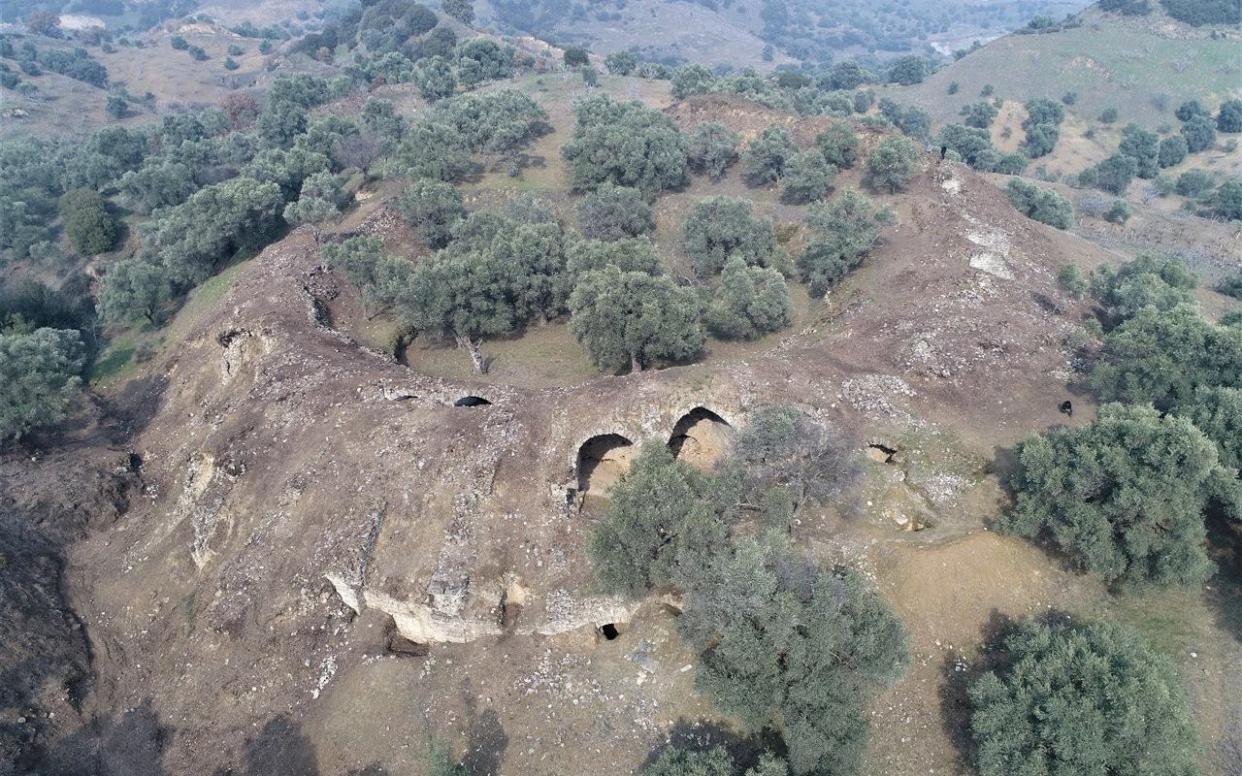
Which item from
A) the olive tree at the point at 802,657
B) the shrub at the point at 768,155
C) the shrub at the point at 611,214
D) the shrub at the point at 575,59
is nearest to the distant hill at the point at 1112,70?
the shrub at the point at 575,59

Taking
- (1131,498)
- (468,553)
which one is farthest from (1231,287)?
(468,553)

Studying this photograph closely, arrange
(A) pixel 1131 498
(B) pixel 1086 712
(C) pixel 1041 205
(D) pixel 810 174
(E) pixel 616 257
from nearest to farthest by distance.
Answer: (B) pixel 1086 712, (A) pixel 1131 498, (E) pixel 616 257, (D) pixel 810 174, (C) pixel 1041 205

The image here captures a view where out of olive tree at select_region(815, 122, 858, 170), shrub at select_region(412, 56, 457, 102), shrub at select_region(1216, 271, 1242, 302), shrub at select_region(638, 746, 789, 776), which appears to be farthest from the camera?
shrub at select_region(412, 56, 457, 102)

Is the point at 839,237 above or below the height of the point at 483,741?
above

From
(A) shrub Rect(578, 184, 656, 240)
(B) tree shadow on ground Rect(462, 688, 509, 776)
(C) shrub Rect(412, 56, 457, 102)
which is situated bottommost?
(C) shrub Rect(412, 56, 457, 102)

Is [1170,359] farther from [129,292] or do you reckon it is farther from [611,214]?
[129,292]

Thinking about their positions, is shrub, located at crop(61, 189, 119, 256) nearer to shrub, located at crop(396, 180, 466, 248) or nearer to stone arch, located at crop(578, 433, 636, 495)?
shrub, located at crop(396, 180, 466, 248)

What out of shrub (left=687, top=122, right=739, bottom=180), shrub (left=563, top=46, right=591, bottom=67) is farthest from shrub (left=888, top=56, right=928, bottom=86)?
shrub (left=687, top=122, right=739, bottom=180)
